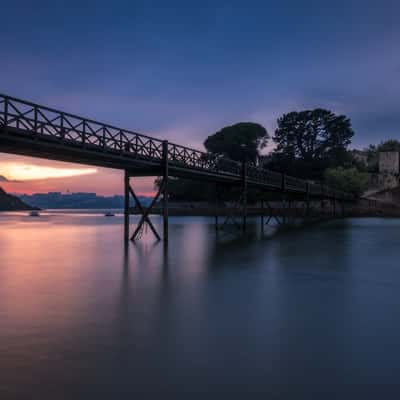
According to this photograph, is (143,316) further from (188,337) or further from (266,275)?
(266,275)

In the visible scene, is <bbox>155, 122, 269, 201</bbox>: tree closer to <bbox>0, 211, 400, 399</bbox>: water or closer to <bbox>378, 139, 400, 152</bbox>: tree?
<bbox>378, 139, 400, 152</bbox>: tree

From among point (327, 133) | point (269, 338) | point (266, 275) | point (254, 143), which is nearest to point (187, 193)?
point (254, 143)

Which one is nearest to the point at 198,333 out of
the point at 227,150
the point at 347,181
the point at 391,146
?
the point at 347,181

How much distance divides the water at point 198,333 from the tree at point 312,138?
88.4 meters

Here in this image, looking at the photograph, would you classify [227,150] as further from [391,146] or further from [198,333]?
[198,333]

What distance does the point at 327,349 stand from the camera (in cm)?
589

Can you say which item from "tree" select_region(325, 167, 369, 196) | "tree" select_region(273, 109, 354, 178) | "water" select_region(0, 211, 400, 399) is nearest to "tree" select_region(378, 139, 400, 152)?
"tree" select_region(273, 109, 354, 178)

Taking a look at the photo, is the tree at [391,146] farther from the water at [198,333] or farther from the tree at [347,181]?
the water at [198,333]

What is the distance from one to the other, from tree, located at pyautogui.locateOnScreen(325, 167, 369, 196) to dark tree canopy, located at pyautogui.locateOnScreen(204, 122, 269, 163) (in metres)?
27.6

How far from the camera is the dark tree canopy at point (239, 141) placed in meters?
106

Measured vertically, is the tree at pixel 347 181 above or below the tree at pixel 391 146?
below

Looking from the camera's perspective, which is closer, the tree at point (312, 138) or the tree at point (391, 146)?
the tree at point (312, 138)

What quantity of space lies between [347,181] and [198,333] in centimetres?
8386

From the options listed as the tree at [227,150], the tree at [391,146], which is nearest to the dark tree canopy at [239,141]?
the tree at [227,150]
